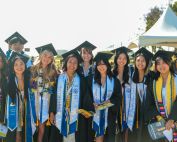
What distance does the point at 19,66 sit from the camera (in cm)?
529

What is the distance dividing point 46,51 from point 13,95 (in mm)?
837

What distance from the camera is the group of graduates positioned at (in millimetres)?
5332

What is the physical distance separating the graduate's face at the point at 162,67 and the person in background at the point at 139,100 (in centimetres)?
37

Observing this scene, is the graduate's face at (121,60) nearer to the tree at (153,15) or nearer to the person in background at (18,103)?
the person in background at (18,103)

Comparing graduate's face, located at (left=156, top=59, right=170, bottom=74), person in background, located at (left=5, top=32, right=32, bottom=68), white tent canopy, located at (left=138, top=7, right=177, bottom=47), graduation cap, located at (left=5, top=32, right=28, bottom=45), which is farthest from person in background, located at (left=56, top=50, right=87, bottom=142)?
white tent canopy, located at (left=138, top=7, right=177, bottom=47)

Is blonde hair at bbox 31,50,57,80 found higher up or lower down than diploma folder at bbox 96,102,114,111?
higher up

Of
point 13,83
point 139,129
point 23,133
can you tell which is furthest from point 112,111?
point 13,83

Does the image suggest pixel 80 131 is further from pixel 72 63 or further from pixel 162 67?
pixel 162 67

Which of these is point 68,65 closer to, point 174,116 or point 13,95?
point 13,95

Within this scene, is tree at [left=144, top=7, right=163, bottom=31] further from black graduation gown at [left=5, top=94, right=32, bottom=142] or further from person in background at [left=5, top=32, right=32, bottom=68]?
black graduation gown at [left=5, top=94, right=32, bottom=142]

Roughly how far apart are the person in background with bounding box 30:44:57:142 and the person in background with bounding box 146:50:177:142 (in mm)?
1430

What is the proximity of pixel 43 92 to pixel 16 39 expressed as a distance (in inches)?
68.6

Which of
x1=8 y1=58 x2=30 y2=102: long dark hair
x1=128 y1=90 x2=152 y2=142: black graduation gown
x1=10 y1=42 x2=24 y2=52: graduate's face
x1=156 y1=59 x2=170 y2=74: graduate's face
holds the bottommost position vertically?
x1=128 y1=90 x2=152 y2=142: black graduation gown

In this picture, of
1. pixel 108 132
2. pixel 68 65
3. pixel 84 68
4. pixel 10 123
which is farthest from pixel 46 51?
pixel 108 132
